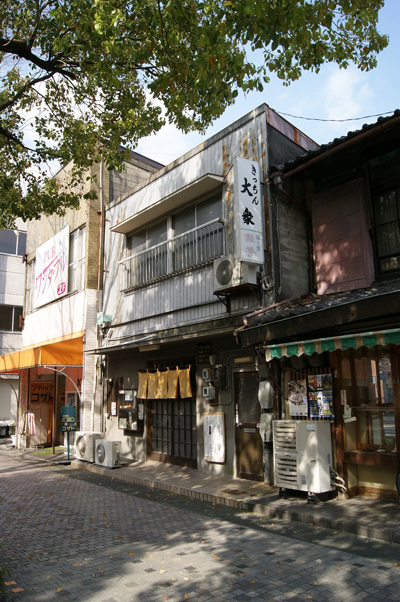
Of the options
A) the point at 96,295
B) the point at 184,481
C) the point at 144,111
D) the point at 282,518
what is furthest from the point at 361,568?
the point at 96,295

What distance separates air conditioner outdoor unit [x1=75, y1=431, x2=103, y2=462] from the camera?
45.7ft

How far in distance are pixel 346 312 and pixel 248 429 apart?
4.30 m

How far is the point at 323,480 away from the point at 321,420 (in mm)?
1068

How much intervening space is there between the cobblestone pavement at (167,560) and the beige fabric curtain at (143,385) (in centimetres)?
472

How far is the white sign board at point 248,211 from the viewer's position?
9.64 metres

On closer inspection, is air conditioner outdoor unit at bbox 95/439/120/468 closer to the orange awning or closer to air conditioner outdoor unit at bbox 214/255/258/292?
the orange awning

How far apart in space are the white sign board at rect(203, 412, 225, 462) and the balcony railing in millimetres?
3736

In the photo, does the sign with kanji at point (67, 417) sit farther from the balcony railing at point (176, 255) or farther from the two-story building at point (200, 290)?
the balcony railing at point (176, 255)

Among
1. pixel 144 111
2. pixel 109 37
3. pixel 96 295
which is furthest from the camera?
pixel 96 295

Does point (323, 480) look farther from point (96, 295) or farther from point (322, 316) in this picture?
point (96, 295)

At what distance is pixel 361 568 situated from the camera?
5445mm

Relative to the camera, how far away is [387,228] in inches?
374

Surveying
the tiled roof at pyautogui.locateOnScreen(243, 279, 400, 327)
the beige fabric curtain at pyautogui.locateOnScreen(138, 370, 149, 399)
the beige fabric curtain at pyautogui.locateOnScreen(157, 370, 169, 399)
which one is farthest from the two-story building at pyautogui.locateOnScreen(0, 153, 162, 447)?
the tiled roof at pyautogui.locateOnScreen(243, 279, 400, 327)

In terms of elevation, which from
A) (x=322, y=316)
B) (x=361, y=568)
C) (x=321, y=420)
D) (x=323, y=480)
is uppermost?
(x=322, y=316)
